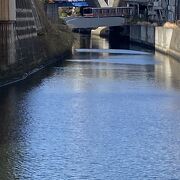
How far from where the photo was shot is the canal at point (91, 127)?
12.0 m

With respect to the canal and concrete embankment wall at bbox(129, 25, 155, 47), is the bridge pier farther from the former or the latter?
concrete embankment wall at bbox(129, 25, 155, 47)

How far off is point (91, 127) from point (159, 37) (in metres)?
31.0

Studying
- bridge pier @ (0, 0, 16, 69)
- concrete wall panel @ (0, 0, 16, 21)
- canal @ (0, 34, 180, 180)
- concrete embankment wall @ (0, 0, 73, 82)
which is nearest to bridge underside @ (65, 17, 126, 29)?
concrete embankment wall @ (0, 0, 73, 82)

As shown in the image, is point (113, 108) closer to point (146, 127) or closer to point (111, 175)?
point (146, 127)

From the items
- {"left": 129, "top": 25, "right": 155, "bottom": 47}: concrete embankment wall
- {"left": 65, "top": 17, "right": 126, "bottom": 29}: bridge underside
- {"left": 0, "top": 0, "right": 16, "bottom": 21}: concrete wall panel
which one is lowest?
{"left": 129, "top": 25, "right": 155, "bottom": 47}: concrete embankment wall

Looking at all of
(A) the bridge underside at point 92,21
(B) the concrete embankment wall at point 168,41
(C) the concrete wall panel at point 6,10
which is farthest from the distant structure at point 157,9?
(C) the concrete wall panel at point 6,10

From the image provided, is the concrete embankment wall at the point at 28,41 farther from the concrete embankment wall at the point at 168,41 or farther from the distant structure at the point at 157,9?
the distant structure at the point at 157,9

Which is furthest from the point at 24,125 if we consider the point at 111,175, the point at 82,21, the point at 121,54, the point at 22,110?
the point at 82,21

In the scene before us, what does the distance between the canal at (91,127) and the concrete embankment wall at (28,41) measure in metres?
1.04

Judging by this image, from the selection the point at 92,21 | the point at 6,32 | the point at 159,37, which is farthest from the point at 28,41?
the point at 92,21

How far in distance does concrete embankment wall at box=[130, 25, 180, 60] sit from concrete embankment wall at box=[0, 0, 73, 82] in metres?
6.73

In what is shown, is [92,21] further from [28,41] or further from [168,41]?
[28,41]

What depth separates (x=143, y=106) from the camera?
19.2 meters

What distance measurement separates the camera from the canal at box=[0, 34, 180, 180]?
39.4ft
